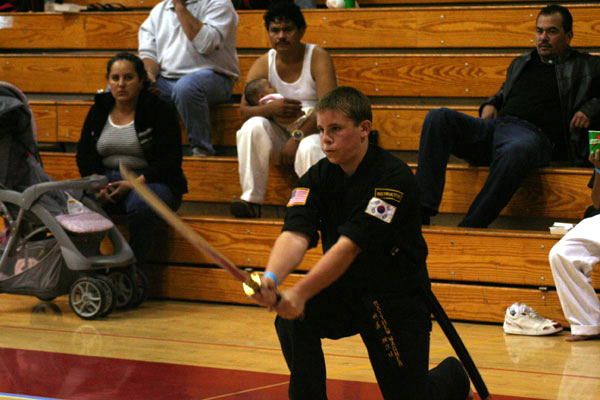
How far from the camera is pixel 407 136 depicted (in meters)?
6.75

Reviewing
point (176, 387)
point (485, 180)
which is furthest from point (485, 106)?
point (176, 387)

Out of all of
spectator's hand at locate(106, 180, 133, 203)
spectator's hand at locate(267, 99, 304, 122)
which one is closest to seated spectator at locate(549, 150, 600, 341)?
spectator's hand at locate(267, 99, 304, 122)

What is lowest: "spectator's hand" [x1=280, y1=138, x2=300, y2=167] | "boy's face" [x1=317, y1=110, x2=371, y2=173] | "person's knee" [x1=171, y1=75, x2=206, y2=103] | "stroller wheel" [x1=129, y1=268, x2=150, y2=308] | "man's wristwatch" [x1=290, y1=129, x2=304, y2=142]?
"stroller wheel" [x1=129, y1=268, x2=150, y2=308]

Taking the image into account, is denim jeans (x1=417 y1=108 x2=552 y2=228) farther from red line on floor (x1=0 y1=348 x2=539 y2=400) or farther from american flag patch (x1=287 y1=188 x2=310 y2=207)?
american flag patch (x1=287 y1=188 x2=310 y2=207)

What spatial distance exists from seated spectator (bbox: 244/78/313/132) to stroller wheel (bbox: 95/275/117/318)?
1.36 meters

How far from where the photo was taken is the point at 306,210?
348cm

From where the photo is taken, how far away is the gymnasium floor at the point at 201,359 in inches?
170

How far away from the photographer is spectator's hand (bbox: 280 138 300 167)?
6.32 metres

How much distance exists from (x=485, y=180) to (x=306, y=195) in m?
2.85

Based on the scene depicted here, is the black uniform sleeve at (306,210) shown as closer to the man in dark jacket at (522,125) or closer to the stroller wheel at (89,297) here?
the man in dark jacket at (522,125)

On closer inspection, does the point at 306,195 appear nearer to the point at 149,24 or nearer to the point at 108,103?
the point at 108,103

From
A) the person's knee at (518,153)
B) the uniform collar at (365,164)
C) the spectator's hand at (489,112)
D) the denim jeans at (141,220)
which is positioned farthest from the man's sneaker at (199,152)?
the uniform collar at (365,164)

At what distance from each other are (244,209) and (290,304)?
135 inches

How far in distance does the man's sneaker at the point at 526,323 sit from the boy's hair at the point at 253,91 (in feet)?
6.47
